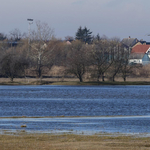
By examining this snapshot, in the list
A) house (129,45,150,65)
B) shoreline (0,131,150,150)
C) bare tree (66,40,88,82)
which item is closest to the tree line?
bare tree (66,40,88,82)

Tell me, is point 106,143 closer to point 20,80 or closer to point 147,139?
point 147,139

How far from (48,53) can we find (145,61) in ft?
165

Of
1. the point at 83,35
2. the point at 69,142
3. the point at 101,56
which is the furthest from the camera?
the point at 83,35

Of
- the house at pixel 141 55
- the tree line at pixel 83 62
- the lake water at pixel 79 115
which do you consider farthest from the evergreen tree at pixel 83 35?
the lake water at pixel 79 115

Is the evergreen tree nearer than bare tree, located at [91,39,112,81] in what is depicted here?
No

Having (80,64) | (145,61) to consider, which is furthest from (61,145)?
(145,61)

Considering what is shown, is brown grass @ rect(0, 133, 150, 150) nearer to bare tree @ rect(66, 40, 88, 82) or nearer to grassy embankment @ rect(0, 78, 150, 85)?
grassy embankment @ rect(0, 78, 150, 85)

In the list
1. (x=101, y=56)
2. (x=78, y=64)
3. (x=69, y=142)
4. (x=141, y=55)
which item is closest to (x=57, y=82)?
(x=78, y=64)

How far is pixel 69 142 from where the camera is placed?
1670 centimetres

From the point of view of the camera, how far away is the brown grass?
50.3ft

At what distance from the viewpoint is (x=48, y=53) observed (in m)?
106

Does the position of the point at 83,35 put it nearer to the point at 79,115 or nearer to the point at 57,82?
the point at 57,82

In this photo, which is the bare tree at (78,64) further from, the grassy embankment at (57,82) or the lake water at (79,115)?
the lake water at (79,115)

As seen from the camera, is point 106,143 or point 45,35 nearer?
point 106,143
